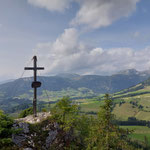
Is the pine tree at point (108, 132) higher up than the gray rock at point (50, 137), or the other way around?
the pine tree at point (108, 132)

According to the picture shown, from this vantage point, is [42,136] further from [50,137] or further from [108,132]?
[108,132]

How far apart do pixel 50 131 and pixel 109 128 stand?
960 cm

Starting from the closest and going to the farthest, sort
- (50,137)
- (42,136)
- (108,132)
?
(108,132), (42,136), (50,137)

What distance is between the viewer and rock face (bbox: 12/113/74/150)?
21.2 meters

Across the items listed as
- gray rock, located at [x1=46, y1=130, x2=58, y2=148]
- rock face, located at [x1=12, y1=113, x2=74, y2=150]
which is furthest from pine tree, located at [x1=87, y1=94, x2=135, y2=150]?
gray rock, located at [x1=46, y1=130, x2=58, y2=148]

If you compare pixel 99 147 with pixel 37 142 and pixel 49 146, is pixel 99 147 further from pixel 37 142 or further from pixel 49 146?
pixel 37 142

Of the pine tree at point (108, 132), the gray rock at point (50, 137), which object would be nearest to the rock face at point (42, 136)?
the gray rock at point (50, 137)

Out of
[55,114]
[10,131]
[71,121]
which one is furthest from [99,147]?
[10,131]

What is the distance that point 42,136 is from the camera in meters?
22.9

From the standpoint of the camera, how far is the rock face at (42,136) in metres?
21.2

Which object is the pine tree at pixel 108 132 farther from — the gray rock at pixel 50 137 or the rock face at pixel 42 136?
the gray rock at pixel 50 137

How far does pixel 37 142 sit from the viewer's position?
71.9 feet

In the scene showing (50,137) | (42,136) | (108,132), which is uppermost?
(108,132)

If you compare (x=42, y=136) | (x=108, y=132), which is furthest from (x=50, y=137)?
(x=108, y=132)
